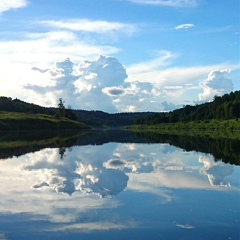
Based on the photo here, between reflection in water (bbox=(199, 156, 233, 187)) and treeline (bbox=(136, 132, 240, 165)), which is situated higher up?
treeline (bbox=(136, 132, 240, 165))

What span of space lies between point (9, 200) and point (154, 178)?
398 inches

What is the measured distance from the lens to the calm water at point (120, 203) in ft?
42.7

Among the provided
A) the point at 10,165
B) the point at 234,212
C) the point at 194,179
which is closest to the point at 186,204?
the point at 234,212

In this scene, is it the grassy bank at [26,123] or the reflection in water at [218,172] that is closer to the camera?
the reflection in water at [218,172]

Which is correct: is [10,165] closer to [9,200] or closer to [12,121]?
[9,200]

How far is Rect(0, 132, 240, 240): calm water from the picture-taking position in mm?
13000

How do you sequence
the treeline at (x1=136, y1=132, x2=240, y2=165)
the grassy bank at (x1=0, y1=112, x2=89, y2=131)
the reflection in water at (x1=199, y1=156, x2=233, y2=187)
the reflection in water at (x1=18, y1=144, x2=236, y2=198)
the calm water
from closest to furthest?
the calm water → the reflection in water at (x1=18, y1=144, x2=236, y2=198) → the reflection in water at (x1=199, y1=156, x2=233, y2=187) → the treeline at (x1=136, y1=132, x2=240, y2=165) → the grassy bank at (x1=0, y1=112, x2=89, y2=131)

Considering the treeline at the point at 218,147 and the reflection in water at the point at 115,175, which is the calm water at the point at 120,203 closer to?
the reflection in water at the point at 115,175

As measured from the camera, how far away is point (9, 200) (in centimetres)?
1817

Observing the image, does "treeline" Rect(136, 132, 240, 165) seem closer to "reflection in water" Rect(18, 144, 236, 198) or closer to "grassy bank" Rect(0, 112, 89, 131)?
"reflection in water" Rect(18, 144, 236, 198)

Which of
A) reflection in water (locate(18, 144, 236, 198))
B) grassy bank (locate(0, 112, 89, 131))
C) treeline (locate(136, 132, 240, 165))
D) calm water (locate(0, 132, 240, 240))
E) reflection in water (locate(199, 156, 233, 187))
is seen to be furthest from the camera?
grassy bank (locate(0, 112, 89, 131))

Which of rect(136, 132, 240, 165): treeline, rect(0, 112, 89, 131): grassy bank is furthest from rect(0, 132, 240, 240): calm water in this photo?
rect(0, 112, 89, 131): grassy bank

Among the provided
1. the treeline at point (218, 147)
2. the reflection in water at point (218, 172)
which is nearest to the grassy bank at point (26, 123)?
the treeline at point (218, 147)

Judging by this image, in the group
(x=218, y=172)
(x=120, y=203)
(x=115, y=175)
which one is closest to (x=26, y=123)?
(x=115, y=175)
